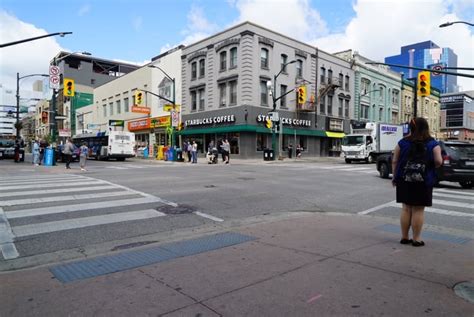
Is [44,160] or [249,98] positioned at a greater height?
[249,98]

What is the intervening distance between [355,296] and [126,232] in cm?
425

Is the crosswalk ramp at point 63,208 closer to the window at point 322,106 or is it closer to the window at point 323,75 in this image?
the window at point 322,106

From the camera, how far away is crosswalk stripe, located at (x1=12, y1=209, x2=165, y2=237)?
6.50 metres

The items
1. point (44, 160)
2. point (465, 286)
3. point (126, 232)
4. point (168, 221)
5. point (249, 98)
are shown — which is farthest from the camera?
point (249, 98)

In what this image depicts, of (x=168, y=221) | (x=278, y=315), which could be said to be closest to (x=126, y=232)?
(x=168, y=221)

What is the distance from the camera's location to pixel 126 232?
647 cm

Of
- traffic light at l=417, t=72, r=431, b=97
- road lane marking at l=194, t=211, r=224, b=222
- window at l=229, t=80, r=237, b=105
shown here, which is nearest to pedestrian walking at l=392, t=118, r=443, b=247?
road lane marking at l=194, t=211, r=224, b=222

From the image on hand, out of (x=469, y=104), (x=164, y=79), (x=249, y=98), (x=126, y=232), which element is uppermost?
(x=469, y=104)

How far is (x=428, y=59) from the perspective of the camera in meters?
68.5

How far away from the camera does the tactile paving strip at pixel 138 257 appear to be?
14.5 ft

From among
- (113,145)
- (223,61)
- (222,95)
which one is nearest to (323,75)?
(223,61)

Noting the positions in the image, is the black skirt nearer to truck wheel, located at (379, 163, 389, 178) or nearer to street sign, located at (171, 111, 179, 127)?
truck wheel, located at (379, 163, 389, 178)

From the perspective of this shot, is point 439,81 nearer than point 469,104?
Yes

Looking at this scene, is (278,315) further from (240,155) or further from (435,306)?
(240,155)
